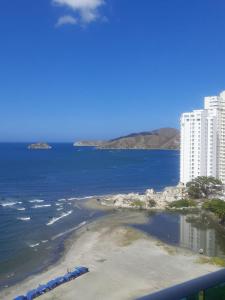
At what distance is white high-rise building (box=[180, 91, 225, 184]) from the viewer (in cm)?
7912

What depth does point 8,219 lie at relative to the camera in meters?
53.0

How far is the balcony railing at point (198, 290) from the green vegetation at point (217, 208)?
51.6 metres

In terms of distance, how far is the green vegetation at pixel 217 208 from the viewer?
53528mm

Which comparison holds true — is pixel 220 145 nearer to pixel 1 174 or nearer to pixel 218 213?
pixel 218 213

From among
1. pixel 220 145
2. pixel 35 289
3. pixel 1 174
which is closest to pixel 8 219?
pixel 35 289

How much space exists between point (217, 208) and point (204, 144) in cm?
2584

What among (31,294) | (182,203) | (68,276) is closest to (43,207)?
(182,203)

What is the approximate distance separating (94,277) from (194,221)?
2678 cm

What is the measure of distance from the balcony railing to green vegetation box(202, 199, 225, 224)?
51612 millimetres

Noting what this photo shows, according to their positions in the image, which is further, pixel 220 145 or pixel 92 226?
pixel 220 145

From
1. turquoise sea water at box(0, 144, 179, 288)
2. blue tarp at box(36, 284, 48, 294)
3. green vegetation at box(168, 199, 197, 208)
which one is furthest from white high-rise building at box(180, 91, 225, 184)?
blue tarp at box(36, 284, 48, 294)

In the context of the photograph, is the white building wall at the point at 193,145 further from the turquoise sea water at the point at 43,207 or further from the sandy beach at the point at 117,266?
the sandy beach at the point at 117,266

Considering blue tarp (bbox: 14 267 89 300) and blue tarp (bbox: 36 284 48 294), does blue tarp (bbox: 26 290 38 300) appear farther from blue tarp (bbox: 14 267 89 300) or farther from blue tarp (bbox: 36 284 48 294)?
blue tarp (bbox: 36 284 48 294)

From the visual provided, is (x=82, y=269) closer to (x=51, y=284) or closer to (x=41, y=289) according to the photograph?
(x=51, y=284)
